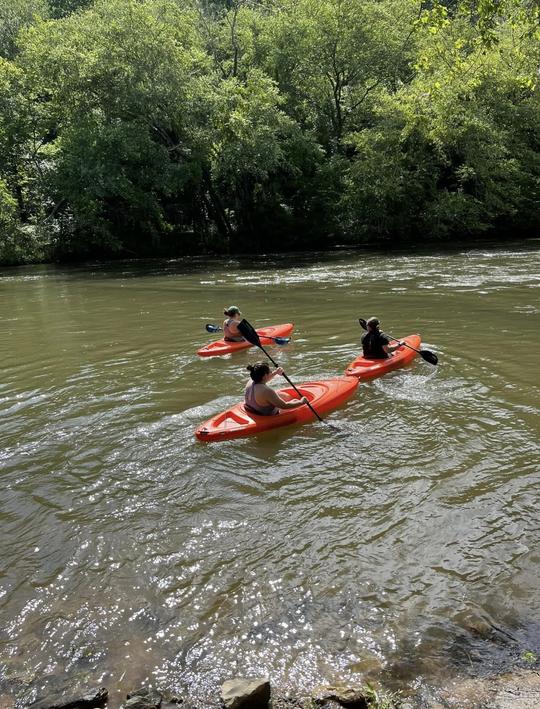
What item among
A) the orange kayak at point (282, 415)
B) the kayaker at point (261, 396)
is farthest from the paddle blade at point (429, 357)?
the kayaker at point (261, 396)

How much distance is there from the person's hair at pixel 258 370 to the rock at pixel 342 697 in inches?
155

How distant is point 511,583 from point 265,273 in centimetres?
1736

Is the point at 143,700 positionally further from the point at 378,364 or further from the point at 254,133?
the point at 254,133

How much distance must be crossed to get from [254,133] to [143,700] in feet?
77.0

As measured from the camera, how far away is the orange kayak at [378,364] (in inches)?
325

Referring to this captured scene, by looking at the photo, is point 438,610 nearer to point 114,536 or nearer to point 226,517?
point 226,517

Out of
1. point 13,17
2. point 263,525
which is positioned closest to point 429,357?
point 263,525

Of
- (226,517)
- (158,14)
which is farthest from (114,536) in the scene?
(158,14)

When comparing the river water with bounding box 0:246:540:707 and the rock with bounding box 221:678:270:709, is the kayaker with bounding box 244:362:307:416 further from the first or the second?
the rock with bounding box 221:678:270:709

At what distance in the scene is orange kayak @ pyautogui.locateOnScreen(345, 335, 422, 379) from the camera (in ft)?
27.1

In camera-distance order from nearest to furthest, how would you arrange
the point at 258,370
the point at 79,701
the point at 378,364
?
the point at 79,701
the point at 258,370
the point at 378,364

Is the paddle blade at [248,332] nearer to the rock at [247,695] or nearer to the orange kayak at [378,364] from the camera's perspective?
the orange kayak at [378,364]

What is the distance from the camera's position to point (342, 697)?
9.41ft

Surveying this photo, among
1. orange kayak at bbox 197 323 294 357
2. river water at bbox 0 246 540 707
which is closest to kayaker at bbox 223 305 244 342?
orange kayak at bbox 197 323 294 357
